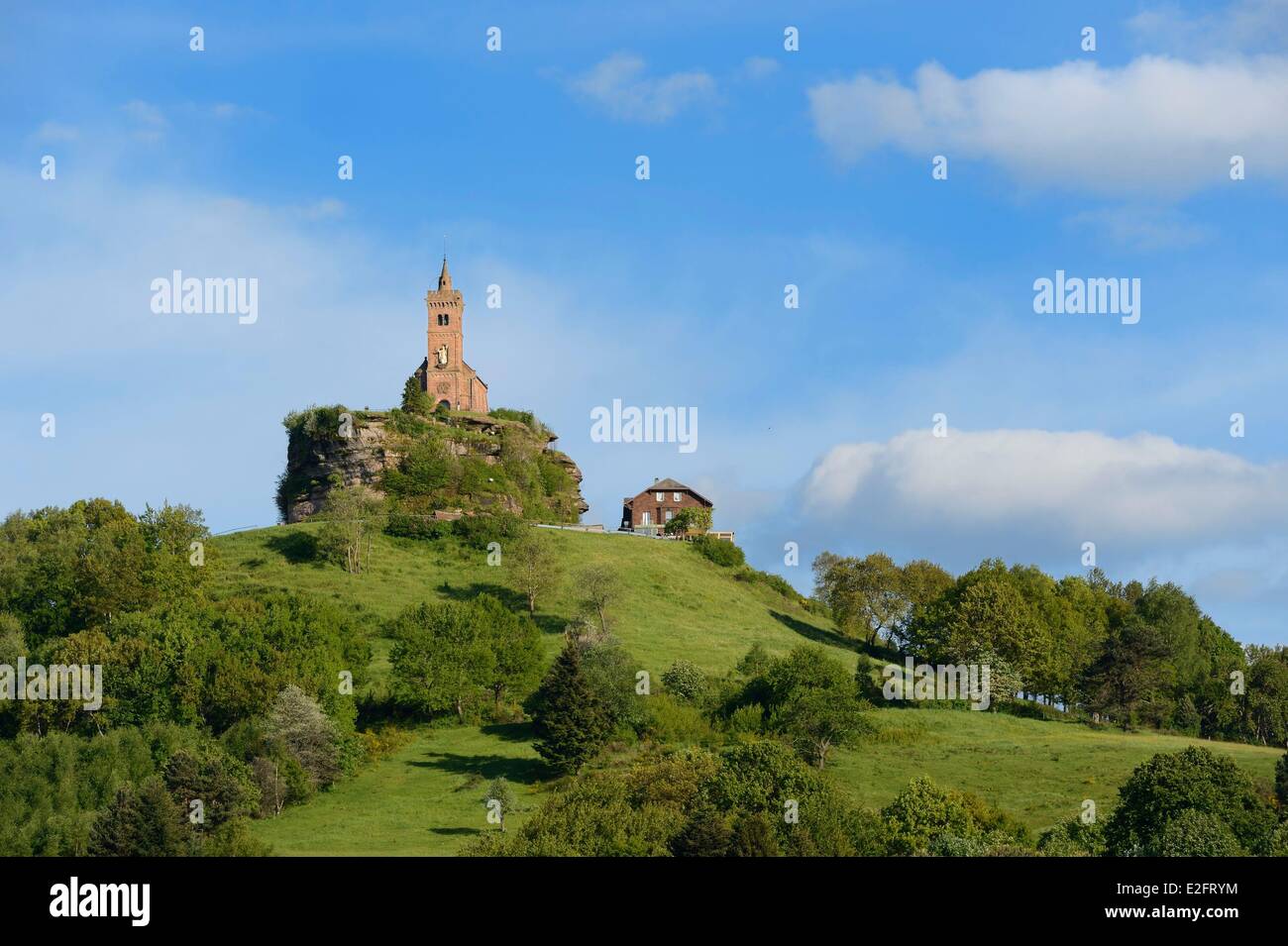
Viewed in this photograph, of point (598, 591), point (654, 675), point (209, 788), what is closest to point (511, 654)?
point (654, 675)

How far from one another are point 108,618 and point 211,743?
25130 mm

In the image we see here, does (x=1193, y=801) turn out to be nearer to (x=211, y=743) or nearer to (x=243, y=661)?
(x=211, y=743)

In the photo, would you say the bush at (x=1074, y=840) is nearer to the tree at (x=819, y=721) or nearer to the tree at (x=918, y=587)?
the tree at (x=819, y=721)

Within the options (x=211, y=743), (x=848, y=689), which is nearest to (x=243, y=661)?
(x=211, y=743)

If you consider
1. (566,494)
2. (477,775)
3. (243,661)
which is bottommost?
(477,775)

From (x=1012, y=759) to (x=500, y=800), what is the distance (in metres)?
28.0

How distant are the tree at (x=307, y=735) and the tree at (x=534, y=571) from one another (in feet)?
104

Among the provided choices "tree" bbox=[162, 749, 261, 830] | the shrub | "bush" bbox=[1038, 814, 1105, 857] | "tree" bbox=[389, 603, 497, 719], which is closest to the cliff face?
"tree" bbox=[389, 603, 497, 719]

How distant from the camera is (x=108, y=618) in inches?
3730

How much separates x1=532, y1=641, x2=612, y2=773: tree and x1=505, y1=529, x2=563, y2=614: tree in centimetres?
2754
